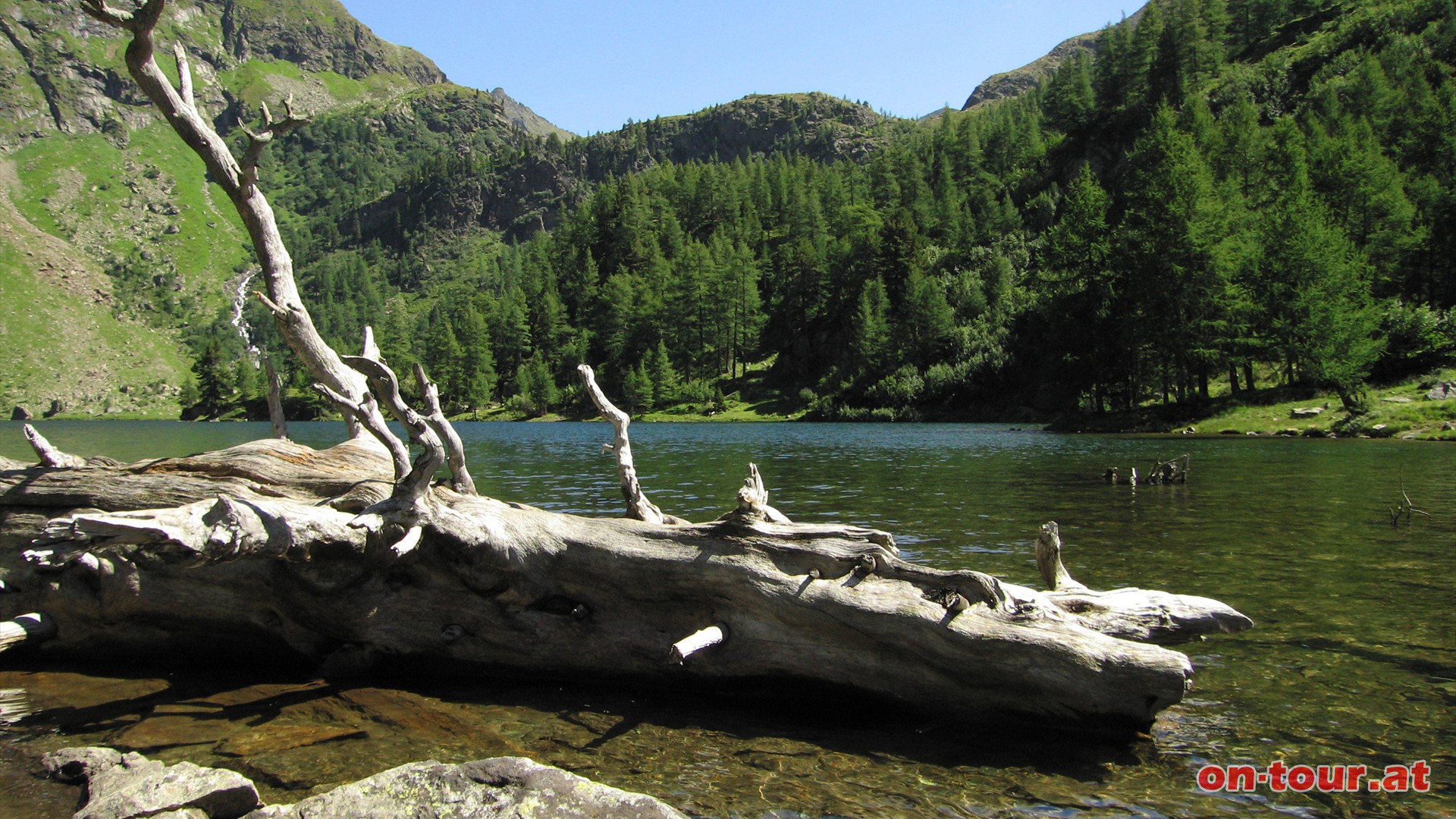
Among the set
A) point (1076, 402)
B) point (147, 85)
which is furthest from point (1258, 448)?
point (147, 85)

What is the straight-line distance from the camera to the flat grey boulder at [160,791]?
5266 millimetres

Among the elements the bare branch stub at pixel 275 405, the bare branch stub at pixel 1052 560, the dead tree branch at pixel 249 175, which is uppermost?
the dead tree branch at pixel 249 175

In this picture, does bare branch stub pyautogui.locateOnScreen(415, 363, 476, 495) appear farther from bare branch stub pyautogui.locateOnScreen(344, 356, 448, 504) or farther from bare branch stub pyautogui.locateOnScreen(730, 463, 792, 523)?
bare branch stub pyautogui.locateOnScreen(730, 463, 792, 523)

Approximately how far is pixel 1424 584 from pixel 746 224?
15432cm

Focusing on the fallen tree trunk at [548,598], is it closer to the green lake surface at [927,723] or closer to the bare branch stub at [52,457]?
the bare branch stub at [52,457]

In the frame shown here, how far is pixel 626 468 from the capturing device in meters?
10.2

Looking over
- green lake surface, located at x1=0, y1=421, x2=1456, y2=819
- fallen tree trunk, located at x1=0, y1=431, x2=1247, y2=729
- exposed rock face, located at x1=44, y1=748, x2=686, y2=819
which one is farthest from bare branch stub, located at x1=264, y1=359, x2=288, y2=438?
exposed rock face, located at x1=44, y1=748, x2=686, y2=819

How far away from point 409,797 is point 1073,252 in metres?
73.3

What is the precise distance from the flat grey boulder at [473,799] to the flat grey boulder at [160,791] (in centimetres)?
36

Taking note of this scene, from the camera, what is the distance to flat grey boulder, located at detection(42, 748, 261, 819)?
5266 millimetres

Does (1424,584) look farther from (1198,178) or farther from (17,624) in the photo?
(1198,178)

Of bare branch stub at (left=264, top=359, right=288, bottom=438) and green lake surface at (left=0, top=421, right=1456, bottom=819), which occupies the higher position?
bare branch stub at (left=264, top=359, right=288, bottom=438)

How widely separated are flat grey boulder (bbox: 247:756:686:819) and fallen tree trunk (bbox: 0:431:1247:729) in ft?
6.27

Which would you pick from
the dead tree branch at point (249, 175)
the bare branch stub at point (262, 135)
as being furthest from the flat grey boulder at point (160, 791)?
the bare branch stub at point (262, 135)
